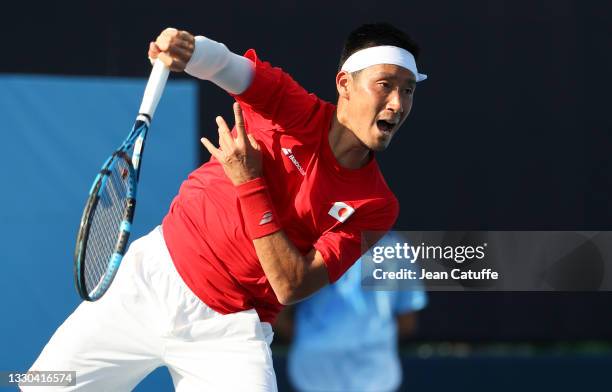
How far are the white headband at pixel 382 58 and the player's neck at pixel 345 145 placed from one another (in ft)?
0.56

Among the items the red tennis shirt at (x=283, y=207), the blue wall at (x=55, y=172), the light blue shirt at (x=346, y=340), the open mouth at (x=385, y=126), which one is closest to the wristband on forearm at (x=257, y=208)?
the red tennis shirt at (x=283, y=207)

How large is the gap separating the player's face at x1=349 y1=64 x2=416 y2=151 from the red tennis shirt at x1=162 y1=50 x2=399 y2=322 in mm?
141

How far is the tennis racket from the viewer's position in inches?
112

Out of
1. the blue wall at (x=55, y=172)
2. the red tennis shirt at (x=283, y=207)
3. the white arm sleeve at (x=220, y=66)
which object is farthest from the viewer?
the blue wall at (x=55, y=172)

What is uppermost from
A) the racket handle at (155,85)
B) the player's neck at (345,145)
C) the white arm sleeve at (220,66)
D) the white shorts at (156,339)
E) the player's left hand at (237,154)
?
the white arm sleeve at (220,66)

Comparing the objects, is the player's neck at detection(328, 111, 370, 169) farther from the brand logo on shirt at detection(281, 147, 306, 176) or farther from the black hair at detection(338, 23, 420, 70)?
Result: the black hair at detection(338, 23, 420, 70)

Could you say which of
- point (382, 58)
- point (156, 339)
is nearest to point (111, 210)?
point (156, 339)

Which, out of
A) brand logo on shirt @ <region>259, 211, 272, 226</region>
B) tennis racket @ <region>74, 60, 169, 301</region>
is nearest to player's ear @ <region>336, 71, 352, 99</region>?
brand logo on shirt @ <region>259, 211, 272, 226</region>

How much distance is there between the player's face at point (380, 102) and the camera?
3.12 metres

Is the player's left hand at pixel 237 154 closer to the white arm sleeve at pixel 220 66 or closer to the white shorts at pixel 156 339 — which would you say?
the white arm sleeve at pixel 220 66

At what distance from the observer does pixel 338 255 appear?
128 inches

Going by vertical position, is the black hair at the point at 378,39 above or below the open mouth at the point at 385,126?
above

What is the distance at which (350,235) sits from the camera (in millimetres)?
3299

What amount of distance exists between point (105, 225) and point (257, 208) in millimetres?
491
